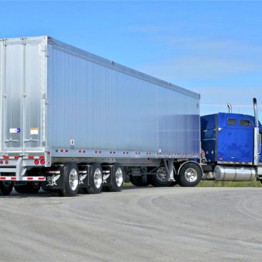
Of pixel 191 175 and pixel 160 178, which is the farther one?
pixel 191 175

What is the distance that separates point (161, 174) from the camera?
28.1 m

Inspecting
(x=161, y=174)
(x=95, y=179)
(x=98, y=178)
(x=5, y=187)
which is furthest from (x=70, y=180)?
(x=161, y=174)

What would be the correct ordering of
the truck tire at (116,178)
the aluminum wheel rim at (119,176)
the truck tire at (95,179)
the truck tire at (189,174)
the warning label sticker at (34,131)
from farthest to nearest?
the truck tire at (189,174), the aluminum wheel rim at (119,176), the truck tire at (116,178), the truck tire at (95,179), the warning label sticker at (34,131)

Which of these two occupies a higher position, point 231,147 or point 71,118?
point 71,118

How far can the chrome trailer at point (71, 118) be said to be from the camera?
17812 millimetres

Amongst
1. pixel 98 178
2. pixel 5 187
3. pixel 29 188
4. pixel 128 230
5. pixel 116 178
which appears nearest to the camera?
pixel 128 230

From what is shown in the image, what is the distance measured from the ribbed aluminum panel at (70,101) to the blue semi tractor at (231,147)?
559 centimetres

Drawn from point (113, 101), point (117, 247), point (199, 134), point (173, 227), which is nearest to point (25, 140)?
point (113, 101)

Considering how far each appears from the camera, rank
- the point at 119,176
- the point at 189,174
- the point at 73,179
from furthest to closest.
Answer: the point at 189,174 < the point at 119,176 < the point at 73,179

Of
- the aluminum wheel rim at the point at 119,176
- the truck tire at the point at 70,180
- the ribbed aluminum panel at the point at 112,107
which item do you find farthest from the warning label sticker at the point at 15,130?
the aluminum wheel rim at the point at 119,176

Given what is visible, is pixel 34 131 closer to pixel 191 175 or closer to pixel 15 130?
pixel 15 130

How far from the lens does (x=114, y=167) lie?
71.7 feet

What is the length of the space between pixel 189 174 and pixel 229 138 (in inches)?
114

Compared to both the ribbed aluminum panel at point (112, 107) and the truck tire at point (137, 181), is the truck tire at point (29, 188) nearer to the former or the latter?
the ribbed aluminum panel at point (112, 107)
